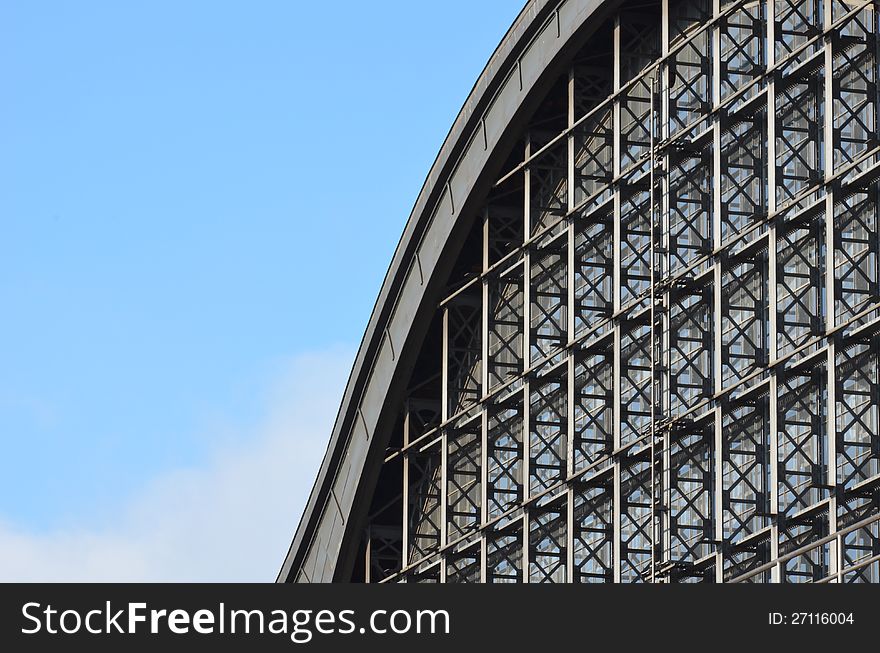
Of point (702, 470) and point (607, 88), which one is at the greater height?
point (607, 88)

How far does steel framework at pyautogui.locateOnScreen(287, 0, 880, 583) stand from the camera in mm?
34281

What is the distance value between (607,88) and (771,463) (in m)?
10.7

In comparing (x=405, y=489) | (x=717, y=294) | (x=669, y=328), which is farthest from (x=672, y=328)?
(x=405, y=489)

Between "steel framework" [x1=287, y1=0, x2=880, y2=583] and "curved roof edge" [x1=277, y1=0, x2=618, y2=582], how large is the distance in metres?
0.47

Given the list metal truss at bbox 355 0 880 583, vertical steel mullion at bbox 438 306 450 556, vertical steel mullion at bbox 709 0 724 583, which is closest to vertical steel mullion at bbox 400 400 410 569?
metal truss at bbox 355 0 880 583

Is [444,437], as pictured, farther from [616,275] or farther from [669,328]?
[669,328]

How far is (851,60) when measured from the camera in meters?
34.8

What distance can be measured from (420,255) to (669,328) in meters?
9.51

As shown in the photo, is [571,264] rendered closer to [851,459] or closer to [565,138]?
[565,138]

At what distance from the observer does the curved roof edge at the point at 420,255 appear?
42.2 metres

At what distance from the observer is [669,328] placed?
3881cm
